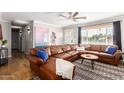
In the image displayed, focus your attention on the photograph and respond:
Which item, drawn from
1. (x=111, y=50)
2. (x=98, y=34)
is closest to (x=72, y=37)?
(x=98, y=34)

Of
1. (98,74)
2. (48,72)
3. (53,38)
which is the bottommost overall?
(98,74)

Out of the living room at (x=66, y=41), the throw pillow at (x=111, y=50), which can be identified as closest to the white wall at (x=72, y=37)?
the living room at (x=66, y=41)

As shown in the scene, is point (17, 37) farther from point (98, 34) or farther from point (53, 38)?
point (98, 34)

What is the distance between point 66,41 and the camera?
15.5ft

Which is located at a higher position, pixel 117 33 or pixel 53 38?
pixel 117 33

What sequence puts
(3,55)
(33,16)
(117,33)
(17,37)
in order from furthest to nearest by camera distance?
(117,33) → (3,55) → (33,16) → (17,37)

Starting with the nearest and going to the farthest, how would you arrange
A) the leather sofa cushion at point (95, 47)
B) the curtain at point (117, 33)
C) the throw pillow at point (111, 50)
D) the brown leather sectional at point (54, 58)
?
the brown leather sectional at point (54, 58) → the throw pillow at point (111, 50) → the curtain at point (117, 33) → the leather sofa cushion at point (95, 47)

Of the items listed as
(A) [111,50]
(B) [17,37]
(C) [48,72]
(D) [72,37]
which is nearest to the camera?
(C) [48,72]

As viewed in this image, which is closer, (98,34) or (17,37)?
(17,37)

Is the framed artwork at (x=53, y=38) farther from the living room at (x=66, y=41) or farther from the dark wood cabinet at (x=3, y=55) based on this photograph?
the dark wood cabinet at (x=3, y=55)

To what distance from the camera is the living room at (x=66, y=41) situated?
205 cm

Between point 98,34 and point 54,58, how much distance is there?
279 cm

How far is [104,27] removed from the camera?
3807 millimetres
